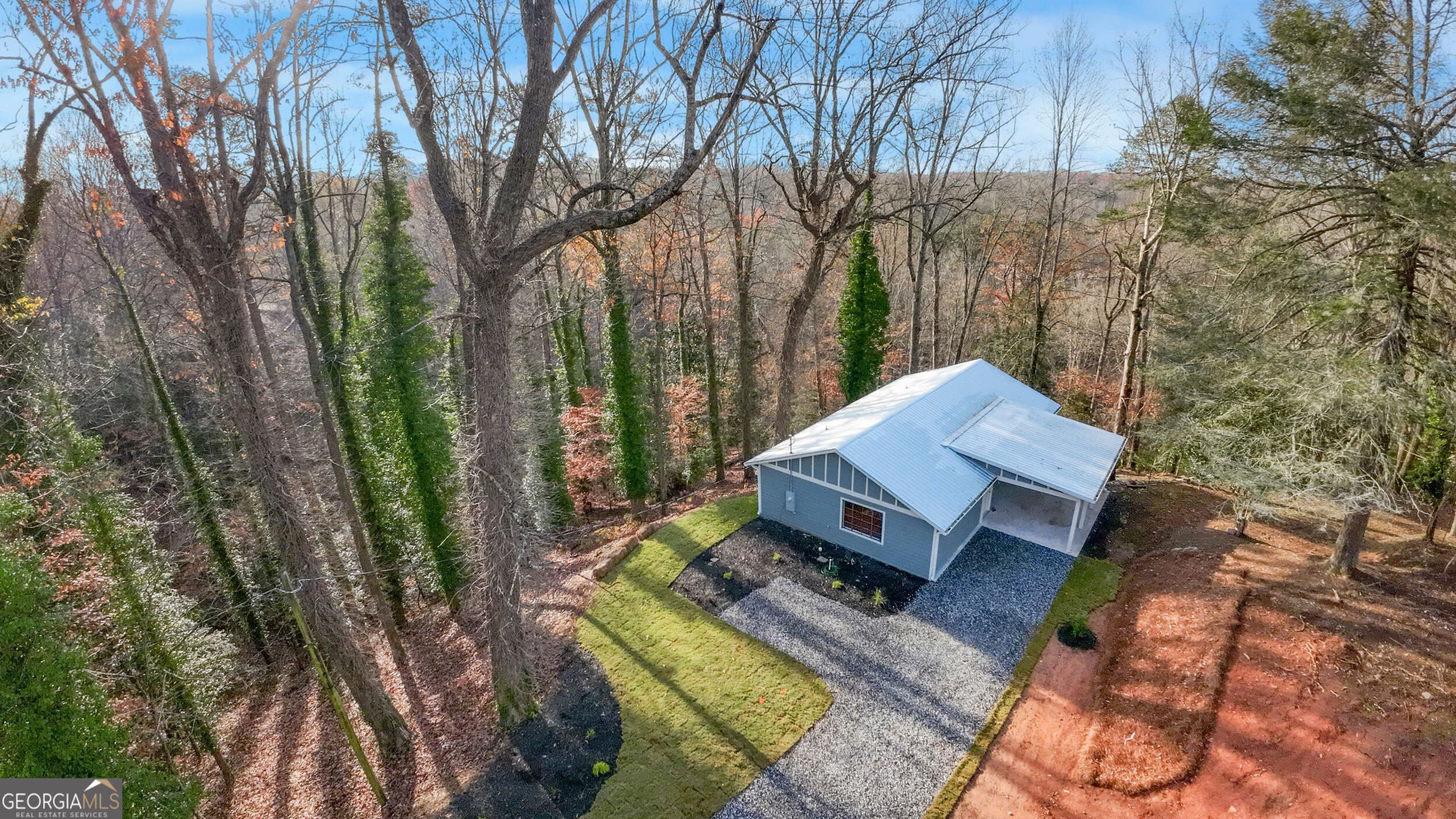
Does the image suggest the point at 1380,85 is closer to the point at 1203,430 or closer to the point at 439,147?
the point at 1203,430

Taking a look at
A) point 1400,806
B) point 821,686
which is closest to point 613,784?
point 821,686

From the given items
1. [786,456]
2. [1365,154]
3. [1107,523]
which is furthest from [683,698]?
[1365,154]

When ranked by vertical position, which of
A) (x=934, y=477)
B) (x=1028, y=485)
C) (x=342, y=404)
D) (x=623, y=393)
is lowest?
(x=1028, y=485)

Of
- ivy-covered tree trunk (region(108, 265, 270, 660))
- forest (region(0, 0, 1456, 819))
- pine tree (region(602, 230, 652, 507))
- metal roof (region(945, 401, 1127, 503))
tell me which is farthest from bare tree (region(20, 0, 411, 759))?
metal roof (region(945, 401, 1127, 503))

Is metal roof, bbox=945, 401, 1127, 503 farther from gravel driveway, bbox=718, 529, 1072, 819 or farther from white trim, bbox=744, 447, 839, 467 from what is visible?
white trim, bbox=744, 447, 839, 467

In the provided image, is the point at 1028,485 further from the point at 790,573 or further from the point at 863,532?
the point at 790,573

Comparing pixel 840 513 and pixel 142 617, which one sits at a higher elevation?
pixel 142 617

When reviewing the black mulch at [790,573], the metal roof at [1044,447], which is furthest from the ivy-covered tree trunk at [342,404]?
the metal roof at [1044,447]
